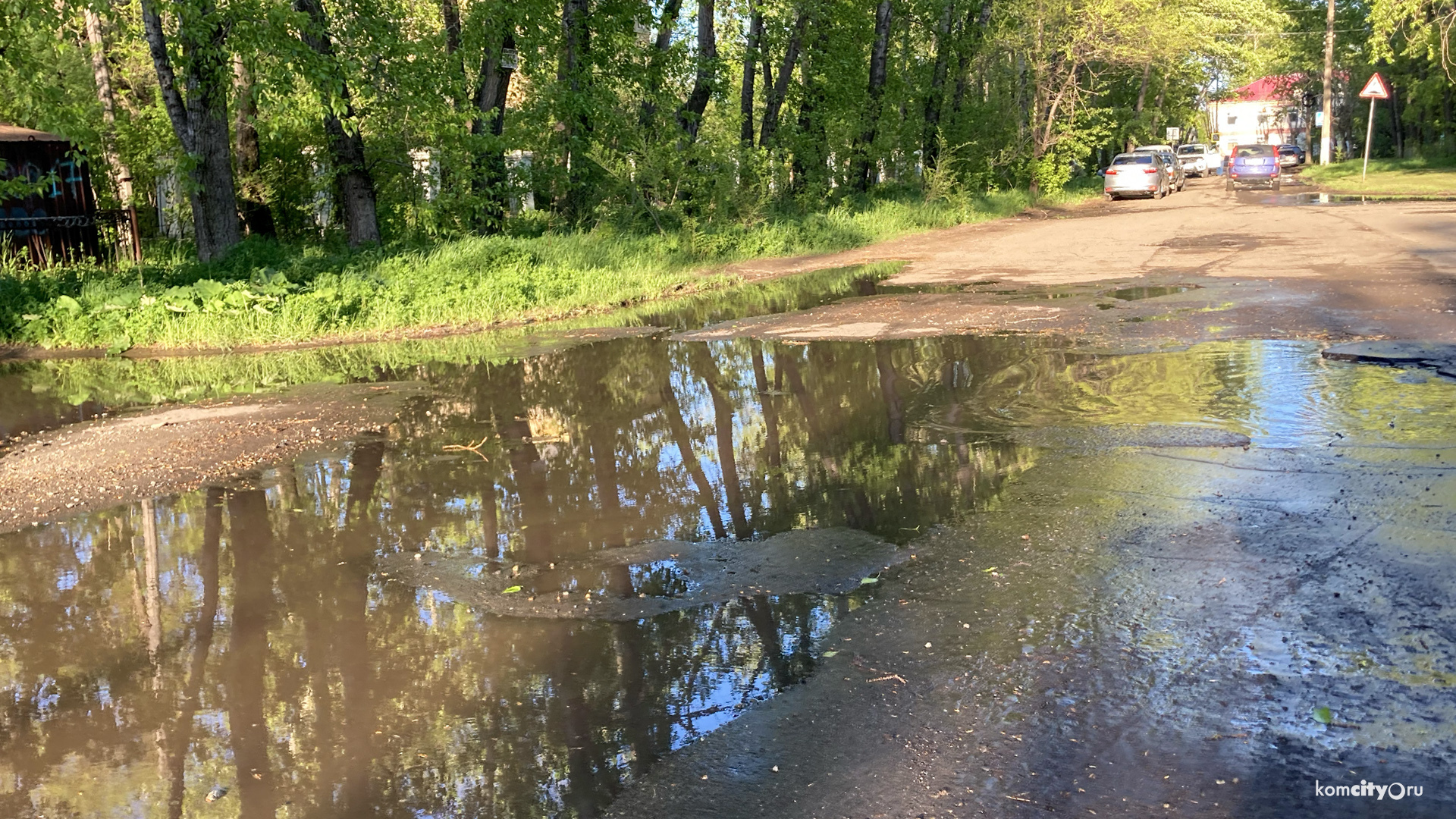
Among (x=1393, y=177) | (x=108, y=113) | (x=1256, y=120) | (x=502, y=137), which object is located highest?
(x=1256, y=120)

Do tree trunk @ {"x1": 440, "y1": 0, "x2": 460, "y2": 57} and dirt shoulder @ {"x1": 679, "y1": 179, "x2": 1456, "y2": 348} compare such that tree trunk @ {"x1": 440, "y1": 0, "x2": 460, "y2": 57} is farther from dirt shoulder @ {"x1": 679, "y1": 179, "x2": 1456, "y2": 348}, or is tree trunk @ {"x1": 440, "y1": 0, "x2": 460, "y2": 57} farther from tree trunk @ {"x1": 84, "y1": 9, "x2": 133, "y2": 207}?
dirt shoulder @ {"x1": 679, "y1": 179, "x2": 1456, "y2": 348}

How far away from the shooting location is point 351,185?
65.5 ft

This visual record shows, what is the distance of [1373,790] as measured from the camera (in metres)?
3.39

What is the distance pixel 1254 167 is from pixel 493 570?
1775 inches

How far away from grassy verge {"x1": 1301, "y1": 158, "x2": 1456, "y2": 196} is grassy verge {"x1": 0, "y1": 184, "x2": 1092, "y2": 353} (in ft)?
78.8

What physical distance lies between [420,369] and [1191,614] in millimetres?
8950

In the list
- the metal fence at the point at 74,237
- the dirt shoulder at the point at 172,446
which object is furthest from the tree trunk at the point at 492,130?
the dirt shoulder at the point at 172,446

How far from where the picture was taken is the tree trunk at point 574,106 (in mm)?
22969

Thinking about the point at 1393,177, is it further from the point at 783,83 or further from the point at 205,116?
the point at 205,116

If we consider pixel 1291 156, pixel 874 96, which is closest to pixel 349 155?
pixel 874 96

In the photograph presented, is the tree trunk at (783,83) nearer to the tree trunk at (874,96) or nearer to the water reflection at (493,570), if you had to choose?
the tree trunk at (874,96)

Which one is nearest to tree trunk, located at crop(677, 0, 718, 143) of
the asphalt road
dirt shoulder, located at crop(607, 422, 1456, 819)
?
the asphalt road

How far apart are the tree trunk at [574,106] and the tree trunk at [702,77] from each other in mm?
2640

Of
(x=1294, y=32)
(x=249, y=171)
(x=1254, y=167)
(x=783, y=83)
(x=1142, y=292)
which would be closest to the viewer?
(x=1142, y=292)
